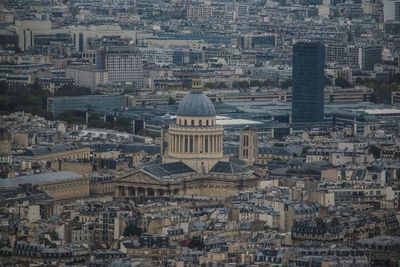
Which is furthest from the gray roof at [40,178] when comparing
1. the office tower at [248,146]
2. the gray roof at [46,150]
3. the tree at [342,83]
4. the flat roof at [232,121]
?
the tree at [342,83]

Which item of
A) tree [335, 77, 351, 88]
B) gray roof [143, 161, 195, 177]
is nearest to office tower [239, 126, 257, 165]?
gray roof [143, 161, 195, 177]

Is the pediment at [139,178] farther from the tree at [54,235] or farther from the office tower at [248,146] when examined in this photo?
the tree at [54,235]

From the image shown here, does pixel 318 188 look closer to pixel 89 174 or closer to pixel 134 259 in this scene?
pixel 89 174

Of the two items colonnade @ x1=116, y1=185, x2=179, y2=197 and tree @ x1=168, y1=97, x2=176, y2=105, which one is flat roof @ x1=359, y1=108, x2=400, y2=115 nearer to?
tree @ x1=168, y1=97, x2=176, y2=105

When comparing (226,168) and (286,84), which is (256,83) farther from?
(226,168)

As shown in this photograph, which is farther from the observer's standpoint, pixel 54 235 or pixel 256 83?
pixel 256 83

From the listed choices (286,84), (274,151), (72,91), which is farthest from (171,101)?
(274,151)
